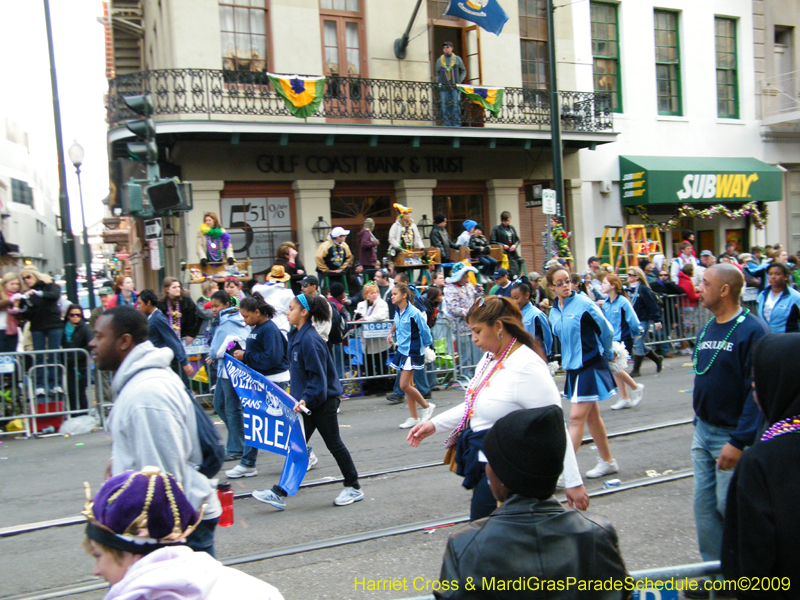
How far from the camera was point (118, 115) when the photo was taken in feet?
52.3

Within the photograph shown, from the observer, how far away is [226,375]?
760cm

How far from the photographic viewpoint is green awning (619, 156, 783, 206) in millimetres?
20234

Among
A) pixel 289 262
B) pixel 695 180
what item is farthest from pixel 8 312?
pixel 695 180

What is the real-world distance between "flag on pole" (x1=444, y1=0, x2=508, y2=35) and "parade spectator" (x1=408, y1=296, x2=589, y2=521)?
13.6 metres

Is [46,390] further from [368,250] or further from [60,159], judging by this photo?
[368,250]

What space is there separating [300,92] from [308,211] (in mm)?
2726

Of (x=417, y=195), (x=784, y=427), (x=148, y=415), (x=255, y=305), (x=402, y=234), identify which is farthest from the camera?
(x=417, y=195)

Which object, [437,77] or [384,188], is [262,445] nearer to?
[384,188]

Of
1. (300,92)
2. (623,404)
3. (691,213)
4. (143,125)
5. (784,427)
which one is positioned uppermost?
(300,92)

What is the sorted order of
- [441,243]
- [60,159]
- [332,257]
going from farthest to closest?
[441,243] → [332,257] → [60,159]

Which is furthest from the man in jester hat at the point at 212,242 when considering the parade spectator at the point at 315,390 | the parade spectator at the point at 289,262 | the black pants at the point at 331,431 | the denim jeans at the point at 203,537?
the denim jeans at the point at 203,537

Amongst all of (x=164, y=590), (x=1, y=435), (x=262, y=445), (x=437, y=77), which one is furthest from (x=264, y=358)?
(x=437, y=77)

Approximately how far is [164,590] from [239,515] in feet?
14.4

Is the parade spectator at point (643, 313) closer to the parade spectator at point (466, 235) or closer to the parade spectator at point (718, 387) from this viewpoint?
the parade spectator at point (466, 235)
